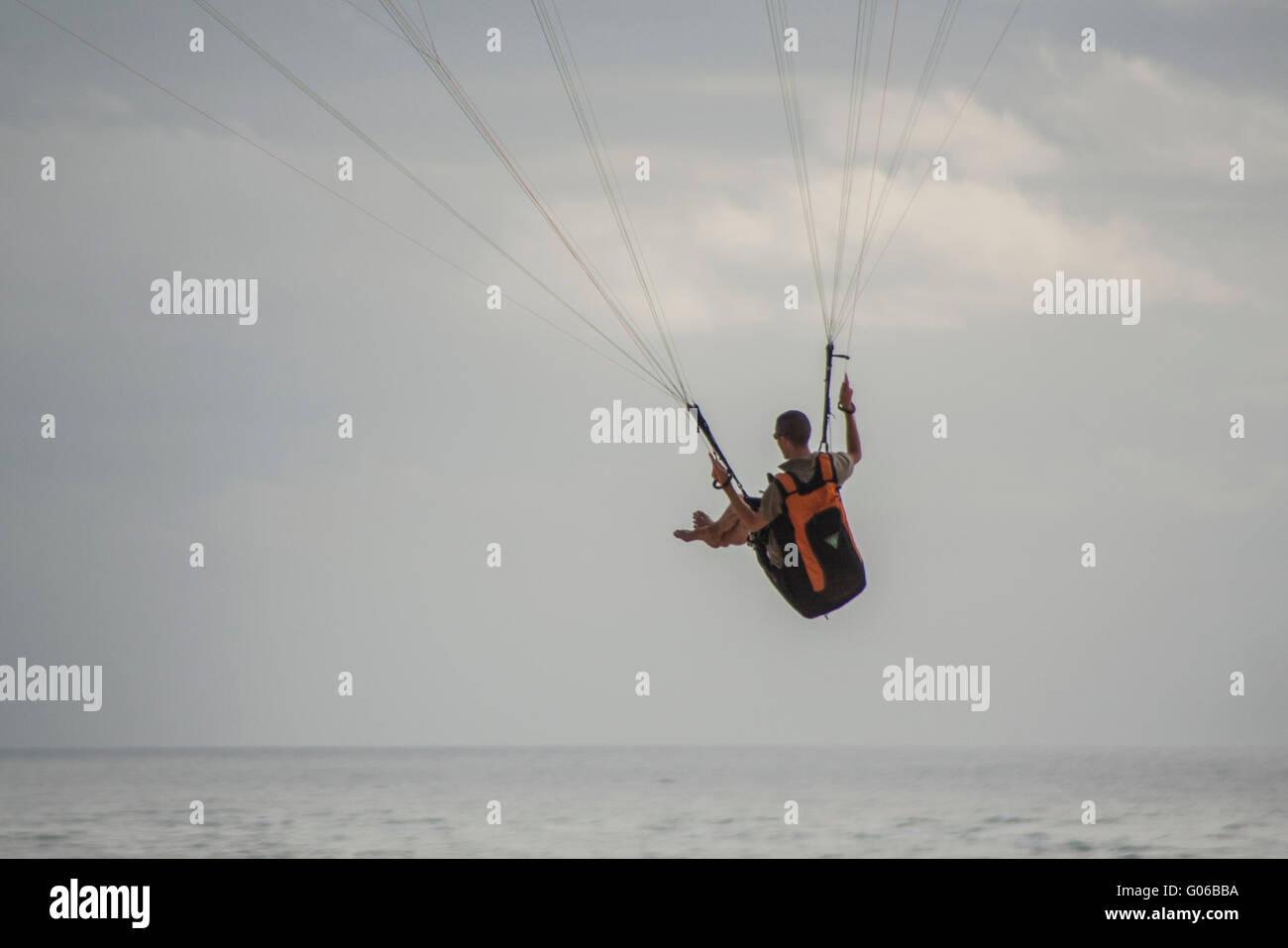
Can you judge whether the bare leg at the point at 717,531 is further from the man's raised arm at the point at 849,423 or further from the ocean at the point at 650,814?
the ocean at the point at 650,814

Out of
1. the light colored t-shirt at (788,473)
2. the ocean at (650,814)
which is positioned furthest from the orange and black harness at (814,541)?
the ocean at (650,814)

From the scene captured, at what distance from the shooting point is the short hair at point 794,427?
10.1 meters

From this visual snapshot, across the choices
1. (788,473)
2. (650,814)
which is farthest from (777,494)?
(650,814)

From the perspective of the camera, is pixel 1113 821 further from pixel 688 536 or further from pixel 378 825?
pixel 688 536

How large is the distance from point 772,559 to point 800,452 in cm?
70

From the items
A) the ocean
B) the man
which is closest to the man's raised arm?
the man

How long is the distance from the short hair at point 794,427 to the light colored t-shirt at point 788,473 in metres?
0.12

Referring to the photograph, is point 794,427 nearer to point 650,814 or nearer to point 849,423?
point 849,423

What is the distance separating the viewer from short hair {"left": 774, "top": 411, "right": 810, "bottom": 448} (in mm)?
10055
